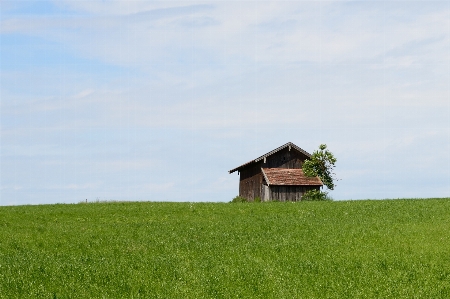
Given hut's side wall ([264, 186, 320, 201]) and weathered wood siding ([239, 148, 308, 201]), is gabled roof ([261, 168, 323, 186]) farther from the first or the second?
weathered wood siding ([239, 148, 308, 201])

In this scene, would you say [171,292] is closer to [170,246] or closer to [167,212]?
[170,246]

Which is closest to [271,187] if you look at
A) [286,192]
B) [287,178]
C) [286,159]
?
[286,192]

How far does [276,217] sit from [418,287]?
1913 centimetres

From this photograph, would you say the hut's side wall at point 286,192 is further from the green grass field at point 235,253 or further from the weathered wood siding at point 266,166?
the green grass field at point 235,253

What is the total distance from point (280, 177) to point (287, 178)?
31.4 inches

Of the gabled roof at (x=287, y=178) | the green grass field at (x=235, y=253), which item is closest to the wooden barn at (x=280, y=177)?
the gabled roof at (x=287, y=178)

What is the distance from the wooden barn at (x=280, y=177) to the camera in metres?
64.2

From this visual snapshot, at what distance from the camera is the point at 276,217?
37906mm

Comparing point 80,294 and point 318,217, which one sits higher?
point 318,217

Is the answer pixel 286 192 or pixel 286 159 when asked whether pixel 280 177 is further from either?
pixel 286 159

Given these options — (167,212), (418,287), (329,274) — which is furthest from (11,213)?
(418,287)

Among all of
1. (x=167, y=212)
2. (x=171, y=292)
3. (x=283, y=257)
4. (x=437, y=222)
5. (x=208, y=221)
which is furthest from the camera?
(x=167, y=212)

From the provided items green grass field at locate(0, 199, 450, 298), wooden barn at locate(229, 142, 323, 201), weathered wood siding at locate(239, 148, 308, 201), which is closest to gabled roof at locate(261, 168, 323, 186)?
wooden barn at locate(229, 142, 323, 201)

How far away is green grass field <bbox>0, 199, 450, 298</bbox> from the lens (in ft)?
61.3
